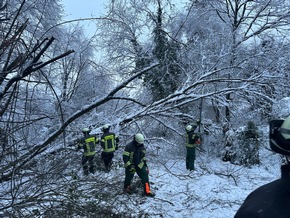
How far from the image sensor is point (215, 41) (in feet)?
40.3

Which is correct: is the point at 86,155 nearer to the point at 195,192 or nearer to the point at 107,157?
the point at 107,157

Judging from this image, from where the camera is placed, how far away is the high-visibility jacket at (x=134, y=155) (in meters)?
7.07

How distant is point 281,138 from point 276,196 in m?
0.33

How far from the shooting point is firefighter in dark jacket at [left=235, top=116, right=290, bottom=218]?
1.34 meters

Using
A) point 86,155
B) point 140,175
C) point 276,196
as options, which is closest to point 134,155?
point 140,175

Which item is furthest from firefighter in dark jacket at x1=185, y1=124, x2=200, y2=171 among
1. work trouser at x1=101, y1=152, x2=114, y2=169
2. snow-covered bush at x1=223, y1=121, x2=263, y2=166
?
work trouser at x1=101, y1=152, x2=114, y2=169

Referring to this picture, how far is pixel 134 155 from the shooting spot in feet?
23.6

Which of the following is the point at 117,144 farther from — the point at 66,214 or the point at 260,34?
the point at 260,34

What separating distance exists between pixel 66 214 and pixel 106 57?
43.9 ft

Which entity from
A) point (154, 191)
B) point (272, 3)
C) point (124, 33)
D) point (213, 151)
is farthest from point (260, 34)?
point (154, 191)

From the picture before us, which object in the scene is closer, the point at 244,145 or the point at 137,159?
the point at 137,159

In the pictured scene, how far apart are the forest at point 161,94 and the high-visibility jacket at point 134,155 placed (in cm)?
38

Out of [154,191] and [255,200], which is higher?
[255,200]

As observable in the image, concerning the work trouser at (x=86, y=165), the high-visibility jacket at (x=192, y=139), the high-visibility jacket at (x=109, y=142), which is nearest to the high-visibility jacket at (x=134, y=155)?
the high-visibility jacket at (x=109, y=142)
